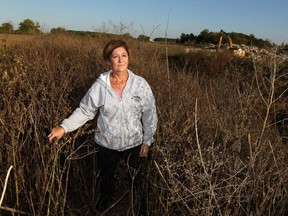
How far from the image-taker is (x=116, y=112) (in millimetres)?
2400

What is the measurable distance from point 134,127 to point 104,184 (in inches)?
→ 24.7

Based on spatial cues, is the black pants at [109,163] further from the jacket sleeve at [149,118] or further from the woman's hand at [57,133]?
the woman's hand at [57,133]

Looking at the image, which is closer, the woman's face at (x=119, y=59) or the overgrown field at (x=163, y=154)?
the overgrown field at (x=163, y=154)

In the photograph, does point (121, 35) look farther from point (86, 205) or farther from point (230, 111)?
point (86, 205)

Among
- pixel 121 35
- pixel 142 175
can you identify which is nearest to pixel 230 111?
pixel 142 175

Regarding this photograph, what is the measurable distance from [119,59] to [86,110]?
495 millimetres

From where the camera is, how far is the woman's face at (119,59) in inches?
93.8

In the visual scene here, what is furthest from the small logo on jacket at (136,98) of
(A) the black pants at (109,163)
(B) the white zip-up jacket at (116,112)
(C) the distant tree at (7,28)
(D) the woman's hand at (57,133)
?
(C) the distant tree at (7,28)

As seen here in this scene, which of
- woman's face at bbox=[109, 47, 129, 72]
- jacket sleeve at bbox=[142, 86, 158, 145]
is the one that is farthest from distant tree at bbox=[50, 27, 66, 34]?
jacket sleeve at bbox=[142, 86, 158, 145]

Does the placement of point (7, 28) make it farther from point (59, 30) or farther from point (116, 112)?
point (116, 112)

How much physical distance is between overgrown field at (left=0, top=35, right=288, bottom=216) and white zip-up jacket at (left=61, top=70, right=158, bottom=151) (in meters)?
0.15

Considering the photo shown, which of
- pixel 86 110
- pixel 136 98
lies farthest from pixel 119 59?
pixel 86 110

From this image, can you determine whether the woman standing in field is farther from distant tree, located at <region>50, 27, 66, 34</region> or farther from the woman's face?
distant tree, located at <region>50, 27, 66, 34</region>

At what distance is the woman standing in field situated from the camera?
7.82 ft
